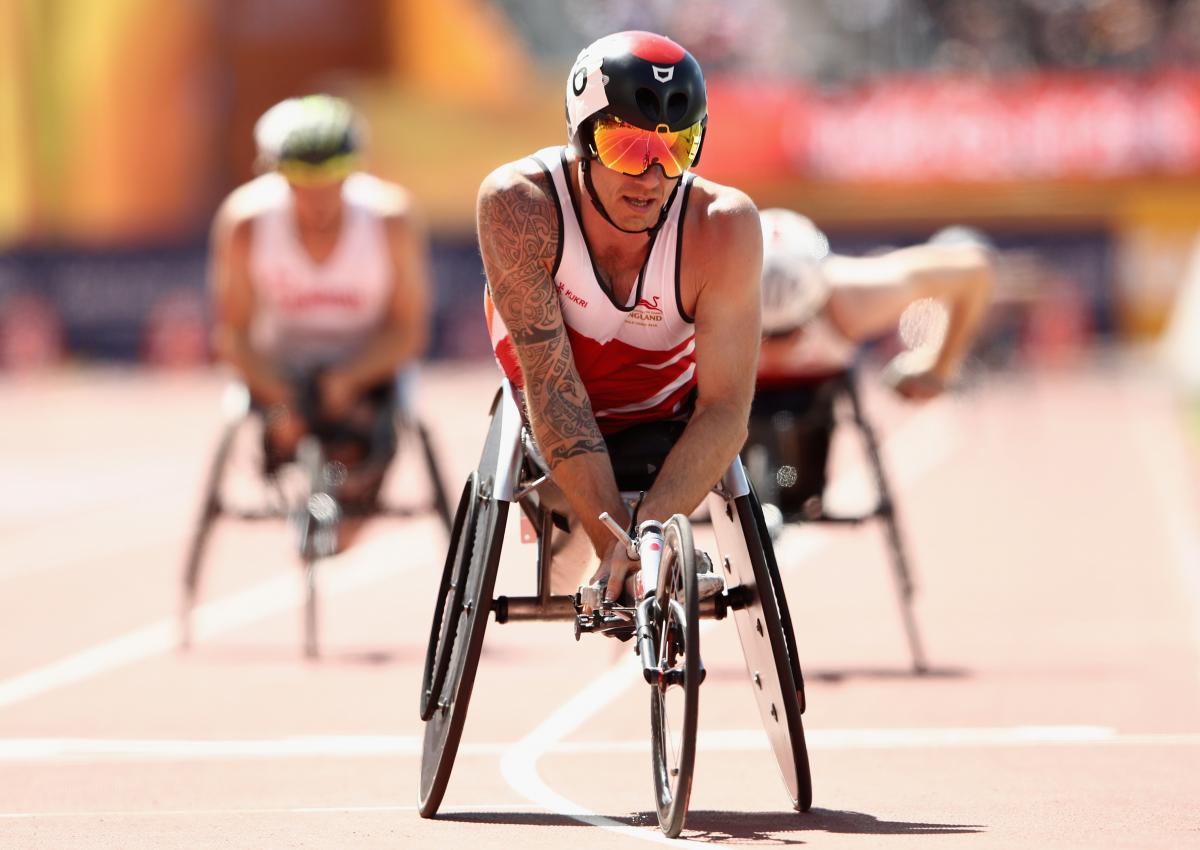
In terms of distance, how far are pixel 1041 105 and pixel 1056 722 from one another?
96.5 ft

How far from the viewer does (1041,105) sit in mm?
36375

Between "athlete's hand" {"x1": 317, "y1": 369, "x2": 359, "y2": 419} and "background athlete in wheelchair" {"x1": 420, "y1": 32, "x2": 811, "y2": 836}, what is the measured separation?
3749 mm

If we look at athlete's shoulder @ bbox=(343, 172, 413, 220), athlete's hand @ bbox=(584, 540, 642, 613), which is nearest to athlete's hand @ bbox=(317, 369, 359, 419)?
athlete's shoulder @ bbox=(343, 172, 413, 220)

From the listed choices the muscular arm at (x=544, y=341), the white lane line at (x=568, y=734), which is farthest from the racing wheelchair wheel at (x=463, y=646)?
the white lane line at (x=568, y=734)

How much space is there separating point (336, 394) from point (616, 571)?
4301mm

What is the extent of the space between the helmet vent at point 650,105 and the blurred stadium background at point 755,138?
→ 2873cm

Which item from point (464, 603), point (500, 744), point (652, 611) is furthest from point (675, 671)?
point (500, 744)

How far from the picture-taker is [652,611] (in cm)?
574

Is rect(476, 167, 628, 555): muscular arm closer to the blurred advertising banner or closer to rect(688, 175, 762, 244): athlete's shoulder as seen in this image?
rect(688, 175, 762, 244): athlete's shoulder

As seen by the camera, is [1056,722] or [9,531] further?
[9,531]

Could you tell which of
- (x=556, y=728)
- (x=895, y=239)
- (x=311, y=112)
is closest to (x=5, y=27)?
(x=895, y=239)

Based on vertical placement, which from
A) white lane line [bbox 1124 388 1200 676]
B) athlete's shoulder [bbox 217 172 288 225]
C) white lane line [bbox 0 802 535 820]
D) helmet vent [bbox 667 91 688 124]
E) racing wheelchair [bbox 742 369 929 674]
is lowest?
white lane line [bbox 1124 388 1200 676]

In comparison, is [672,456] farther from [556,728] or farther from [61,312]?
[61,312]

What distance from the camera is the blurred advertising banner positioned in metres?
36.4
